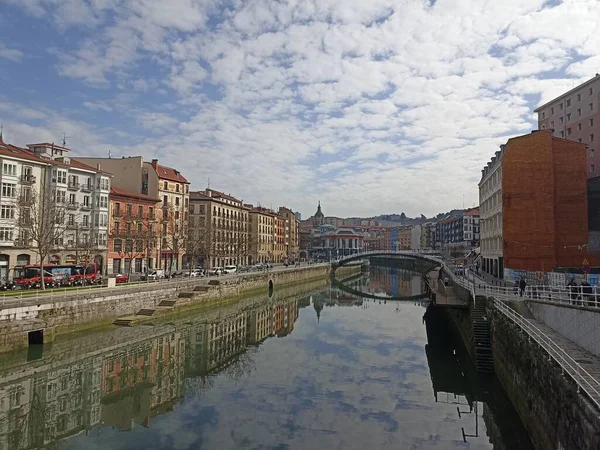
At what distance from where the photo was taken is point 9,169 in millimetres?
46312

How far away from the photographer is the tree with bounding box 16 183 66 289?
138ft

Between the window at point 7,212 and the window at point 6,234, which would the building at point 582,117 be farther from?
the window at point 6,234

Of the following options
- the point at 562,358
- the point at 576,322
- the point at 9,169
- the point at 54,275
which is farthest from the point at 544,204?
the point at 9,169

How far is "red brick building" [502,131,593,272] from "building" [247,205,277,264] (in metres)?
63.2

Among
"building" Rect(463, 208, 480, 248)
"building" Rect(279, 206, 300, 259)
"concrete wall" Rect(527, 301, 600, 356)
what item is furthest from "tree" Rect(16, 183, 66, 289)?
"building" Rect(463, 208, 480, 248)

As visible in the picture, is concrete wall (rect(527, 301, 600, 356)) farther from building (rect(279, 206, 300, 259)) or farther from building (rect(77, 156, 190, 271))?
building (rect(279, 206, 300, 259))

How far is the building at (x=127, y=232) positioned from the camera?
59.1 metres

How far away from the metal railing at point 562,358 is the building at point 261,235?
80.2 metres

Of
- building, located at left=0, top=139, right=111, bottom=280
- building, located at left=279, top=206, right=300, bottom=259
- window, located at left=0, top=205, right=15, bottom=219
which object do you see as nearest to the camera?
window, located at left=0, top=205, right=15, bottom=219

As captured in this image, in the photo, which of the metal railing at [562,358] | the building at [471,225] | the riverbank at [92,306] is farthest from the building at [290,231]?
the metal railing at [562,358]

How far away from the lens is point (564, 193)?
43500 mm

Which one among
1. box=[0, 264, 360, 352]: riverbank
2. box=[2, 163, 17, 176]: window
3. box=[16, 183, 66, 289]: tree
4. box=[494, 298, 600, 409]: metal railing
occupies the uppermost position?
box=[2, 163, 17, 176]: window

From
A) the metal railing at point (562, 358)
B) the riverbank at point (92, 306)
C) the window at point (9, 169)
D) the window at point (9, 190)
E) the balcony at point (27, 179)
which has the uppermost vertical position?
the window at point (9, 169)

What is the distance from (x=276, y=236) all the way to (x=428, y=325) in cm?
8104
